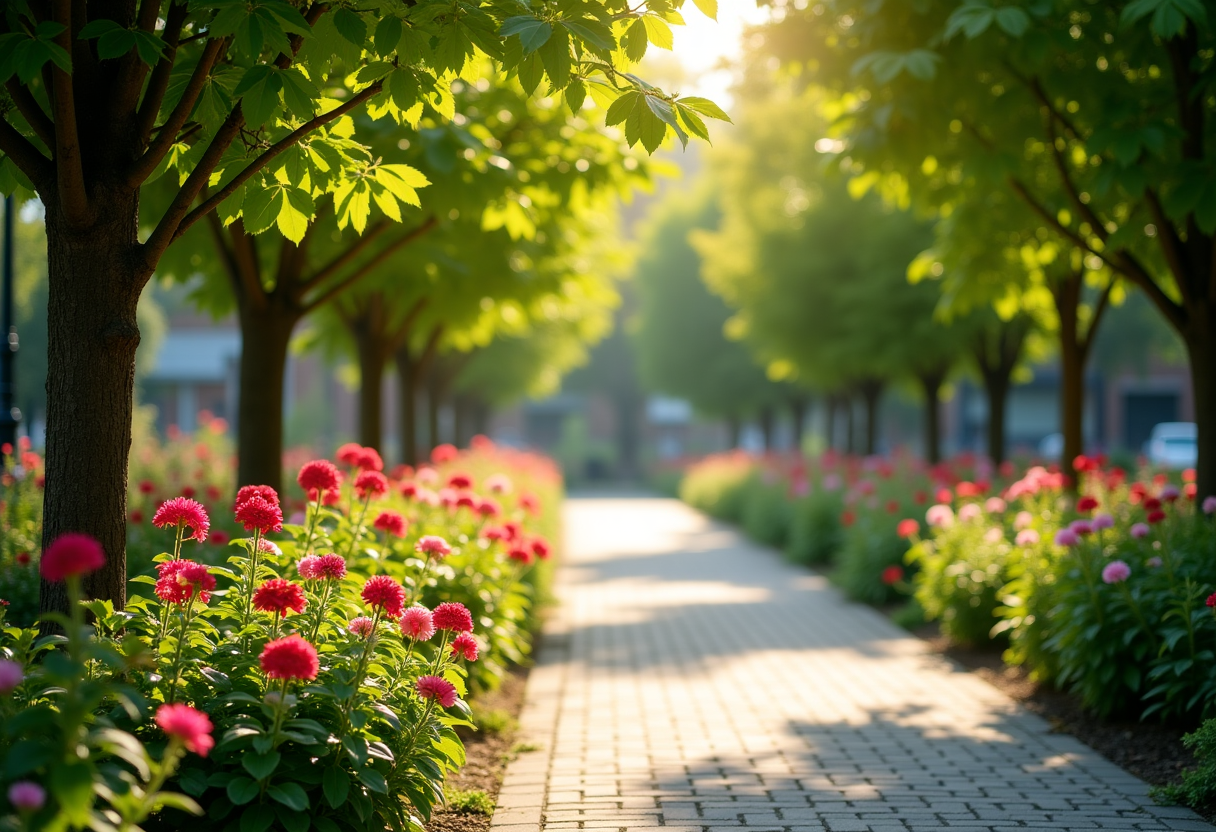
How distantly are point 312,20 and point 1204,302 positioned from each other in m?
6.06

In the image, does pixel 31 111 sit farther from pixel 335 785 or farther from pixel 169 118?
pixel 335 785

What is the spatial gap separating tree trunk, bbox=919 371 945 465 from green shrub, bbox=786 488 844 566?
3109 mm

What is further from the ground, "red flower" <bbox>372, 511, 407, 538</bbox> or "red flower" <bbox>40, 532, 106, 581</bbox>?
"red flower" <bbox>40, 532, 106, 581</bbox>

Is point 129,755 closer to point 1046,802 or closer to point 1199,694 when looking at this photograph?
point 1046,802

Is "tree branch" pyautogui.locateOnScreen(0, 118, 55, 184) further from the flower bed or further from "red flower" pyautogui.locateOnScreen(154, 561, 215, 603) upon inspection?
"red flower" pyautogui.locateOnScreen(154, 561, 215, 603)

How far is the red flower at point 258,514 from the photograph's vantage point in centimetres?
368

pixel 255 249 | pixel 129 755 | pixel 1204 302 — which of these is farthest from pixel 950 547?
pixel 129 755

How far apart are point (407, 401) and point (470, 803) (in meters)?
10.6

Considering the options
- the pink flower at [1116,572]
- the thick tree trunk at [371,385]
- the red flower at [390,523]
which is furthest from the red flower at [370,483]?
the thick tree trunk at [371,385]

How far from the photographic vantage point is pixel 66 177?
12.1 ft

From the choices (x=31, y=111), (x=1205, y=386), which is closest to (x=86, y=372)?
(x=31, y=111)

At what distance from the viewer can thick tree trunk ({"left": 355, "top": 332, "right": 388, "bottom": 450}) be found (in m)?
11.1

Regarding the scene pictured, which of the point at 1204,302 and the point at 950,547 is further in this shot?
the point at 950,547

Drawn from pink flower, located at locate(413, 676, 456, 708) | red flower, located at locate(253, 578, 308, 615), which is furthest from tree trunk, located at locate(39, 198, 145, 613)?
pink flower, located at locate(413, 676, 456, 708)
